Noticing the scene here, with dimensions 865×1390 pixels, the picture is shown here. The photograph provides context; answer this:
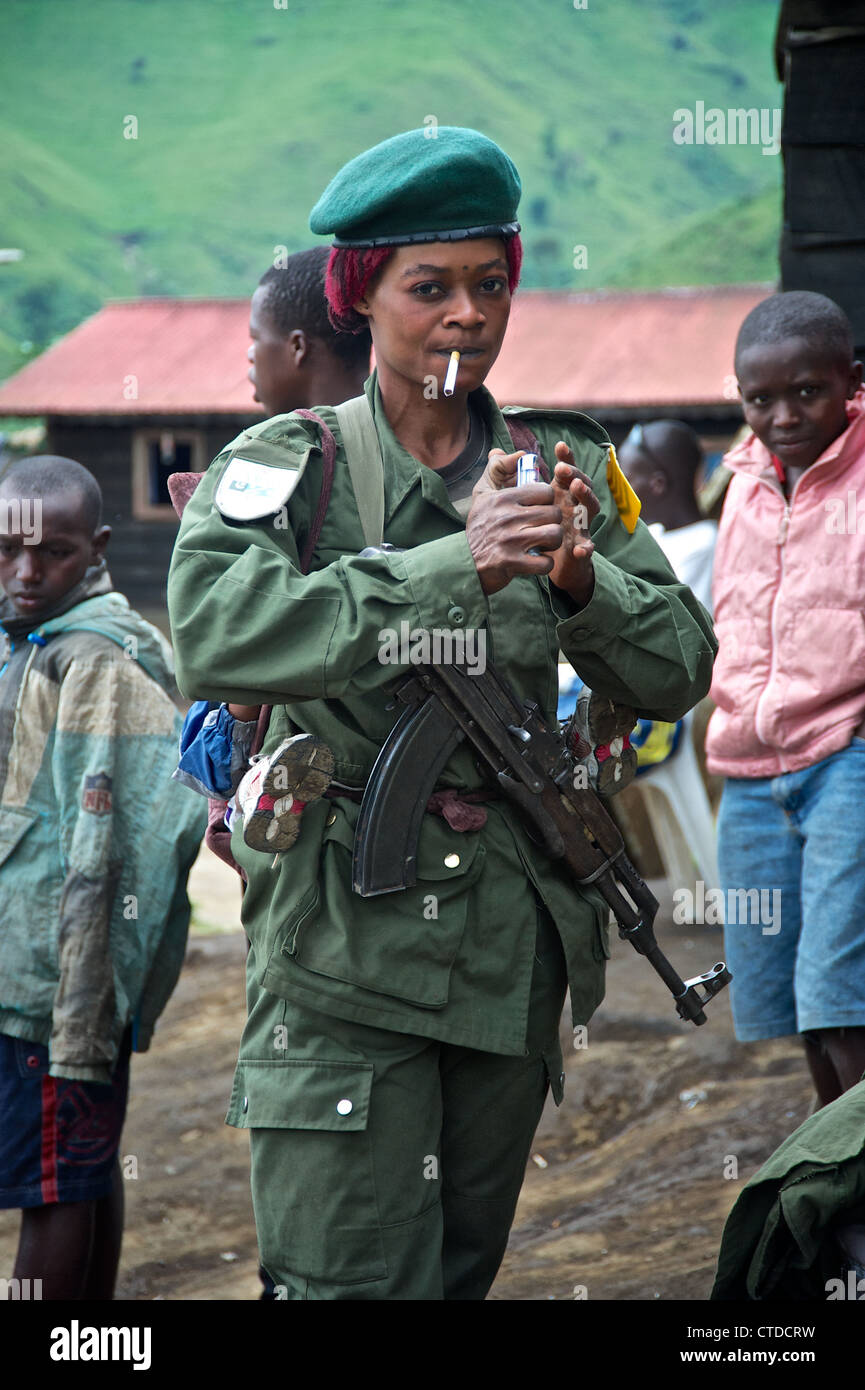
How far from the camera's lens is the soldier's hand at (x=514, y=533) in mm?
2020

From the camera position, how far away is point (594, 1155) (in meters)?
4.68

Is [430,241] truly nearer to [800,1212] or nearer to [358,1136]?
[358,1136]

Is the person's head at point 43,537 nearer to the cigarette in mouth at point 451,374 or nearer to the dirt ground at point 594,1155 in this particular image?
the cigarette in mouth at point 451,374

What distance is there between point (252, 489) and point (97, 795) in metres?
1.24

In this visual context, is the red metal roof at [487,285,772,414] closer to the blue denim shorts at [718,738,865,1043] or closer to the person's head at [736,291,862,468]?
the person's head at [736,291,862,468]

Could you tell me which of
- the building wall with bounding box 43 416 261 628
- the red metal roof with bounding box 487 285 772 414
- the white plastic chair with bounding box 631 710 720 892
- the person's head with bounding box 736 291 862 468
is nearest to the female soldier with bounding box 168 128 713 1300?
the person's head with bounding box 736 291 862 468

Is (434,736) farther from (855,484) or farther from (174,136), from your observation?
(174,136)

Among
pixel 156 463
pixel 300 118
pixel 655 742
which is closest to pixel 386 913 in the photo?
pixel 655 742

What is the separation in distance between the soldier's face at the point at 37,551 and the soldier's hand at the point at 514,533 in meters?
1.53

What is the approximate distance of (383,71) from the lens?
190 ft

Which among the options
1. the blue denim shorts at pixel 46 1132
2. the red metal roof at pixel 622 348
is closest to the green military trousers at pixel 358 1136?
the blue denim shorts at pixel 46 1132

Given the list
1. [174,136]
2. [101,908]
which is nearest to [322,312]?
[101,908]

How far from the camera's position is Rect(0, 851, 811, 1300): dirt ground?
151 inches
